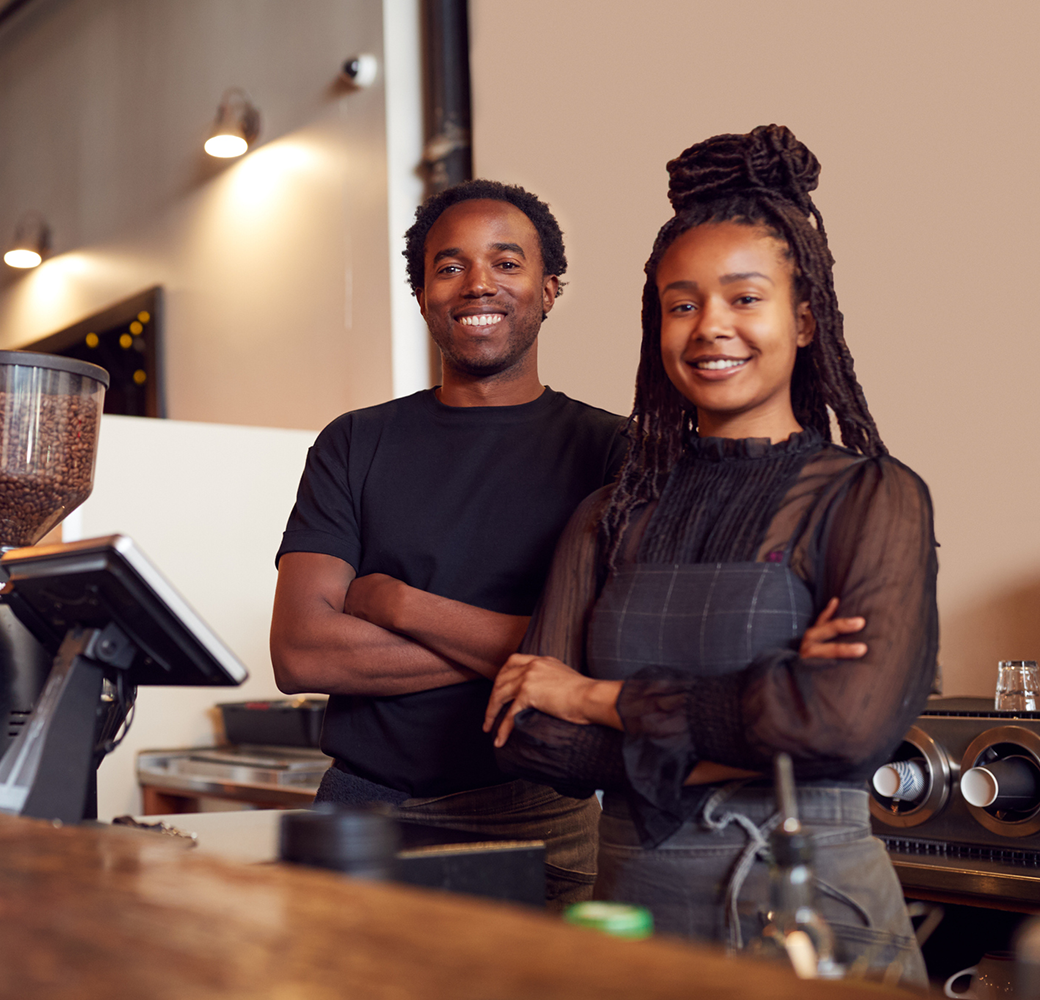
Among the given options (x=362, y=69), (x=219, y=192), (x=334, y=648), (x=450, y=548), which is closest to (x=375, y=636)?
(x=334, y=648)

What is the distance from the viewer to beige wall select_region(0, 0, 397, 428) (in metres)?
4.05

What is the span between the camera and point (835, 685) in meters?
1.11

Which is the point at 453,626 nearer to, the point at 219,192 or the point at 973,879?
the point at 973,879

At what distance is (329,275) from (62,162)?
2.35 meters

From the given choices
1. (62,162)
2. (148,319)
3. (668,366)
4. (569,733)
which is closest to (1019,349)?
(668,366)

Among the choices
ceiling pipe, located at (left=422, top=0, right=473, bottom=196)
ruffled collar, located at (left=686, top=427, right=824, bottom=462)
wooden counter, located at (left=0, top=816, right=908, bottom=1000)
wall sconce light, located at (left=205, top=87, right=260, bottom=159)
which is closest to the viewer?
wooden counter, located at (left=0, top=816, right=908, bottom=1000)

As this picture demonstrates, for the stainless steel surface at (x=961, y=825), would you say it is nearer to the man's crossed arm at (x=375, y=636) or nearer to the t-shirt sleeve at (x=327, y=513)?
the man's crossed arm at (x=375, y=636)

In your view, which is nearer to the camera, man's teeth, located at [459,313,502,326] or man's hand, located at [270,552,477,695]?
man's hand, located at [270,552,477,695]

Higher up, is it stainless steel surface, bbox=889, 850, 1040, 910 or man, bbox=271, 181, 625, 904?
man, bbox=271, 181, 625, 904

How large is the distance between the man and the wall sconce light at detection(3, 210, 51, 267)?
4447mm

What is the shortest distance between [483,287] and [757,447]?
602 millimetres

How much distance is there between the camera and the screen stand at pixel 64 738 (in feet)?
4.01

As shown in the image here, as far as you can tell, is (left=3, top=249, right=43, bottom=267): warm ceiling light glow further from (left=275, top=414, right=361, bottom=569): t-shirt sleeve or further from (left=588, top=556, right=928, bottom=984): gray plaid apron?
(left=588, top=556, right=928, bottom=984): gray plaid apron

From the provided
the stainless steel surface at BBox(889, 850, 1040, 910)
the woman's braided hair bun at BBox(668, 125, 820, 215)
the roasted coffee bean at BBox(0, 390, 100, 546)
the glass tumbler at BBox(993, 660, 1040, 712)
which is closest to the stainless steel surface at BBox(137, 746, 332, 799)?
the roasted coffee bean at BBox(0, 390, 100, 546)
